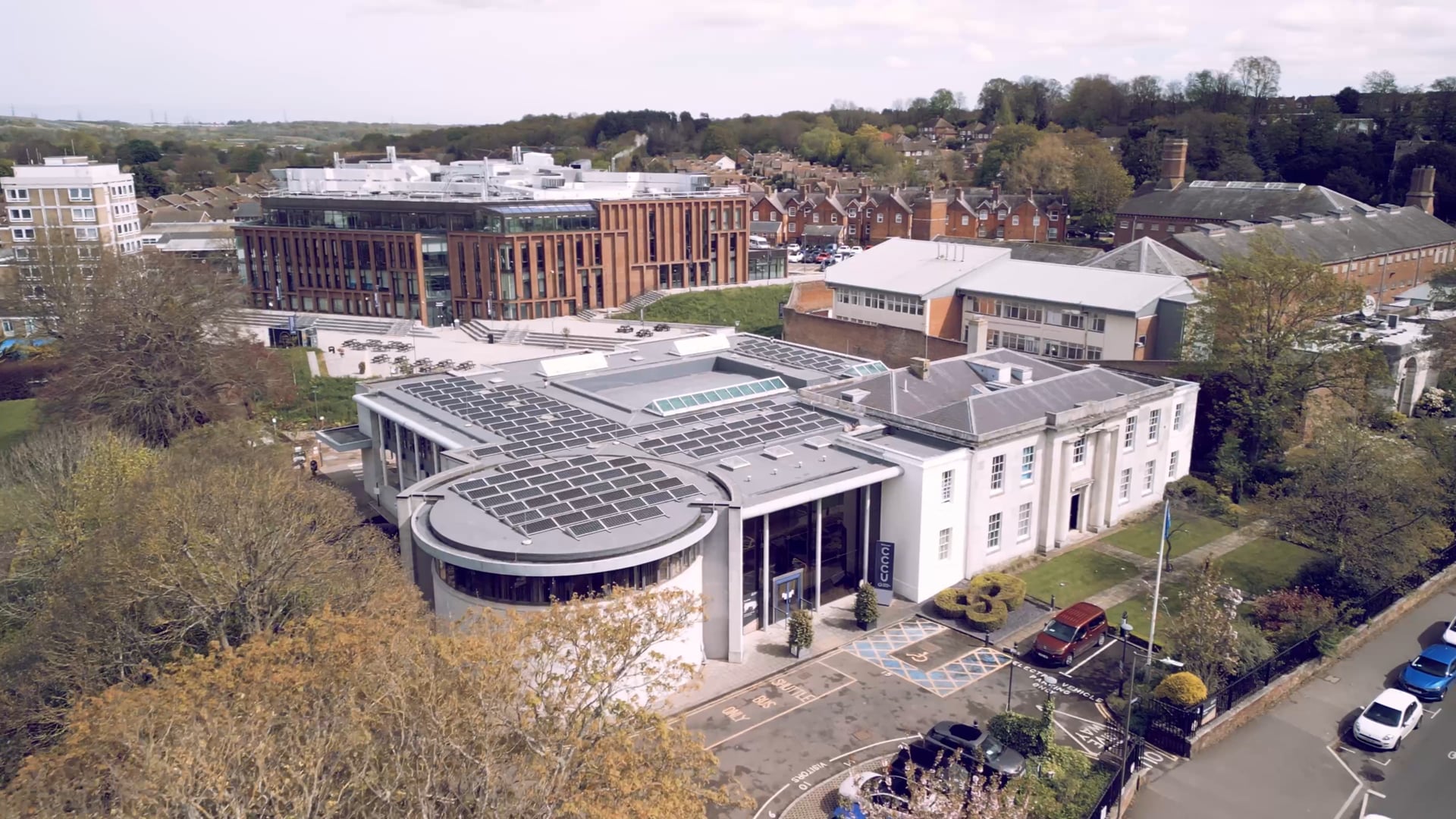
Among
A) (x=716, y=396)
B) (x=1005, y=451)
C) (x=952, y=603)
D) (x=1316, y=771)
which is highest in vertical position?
(x=716, y=396)

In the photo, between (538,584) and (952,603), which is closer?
(538,584)

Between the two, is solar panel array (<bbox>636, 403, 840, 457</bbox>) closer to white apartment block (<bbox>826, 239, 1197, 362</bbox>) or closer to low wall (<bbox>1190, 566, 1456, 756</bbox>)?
low wall (<bbox>1190, 566, 1456, 756</bbox>)

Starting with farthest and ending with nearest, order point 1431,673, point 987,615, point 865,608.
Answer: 1. point 987,615
2. point 865,608
3. point 1431,673

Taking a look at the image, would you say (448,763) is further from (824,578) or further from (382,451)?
(382,451)

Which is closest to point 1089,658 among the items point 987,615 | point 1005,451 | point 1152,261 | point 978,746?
point 987,615

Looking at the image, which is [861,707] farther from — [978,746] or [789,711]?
[978,746]

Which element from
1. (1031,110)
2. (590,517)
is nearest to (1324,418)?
(590,517)

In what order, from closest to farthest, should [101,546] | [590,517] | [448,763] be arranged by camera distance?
1. [448,763]
2. [101,546]
3. [590,517]
